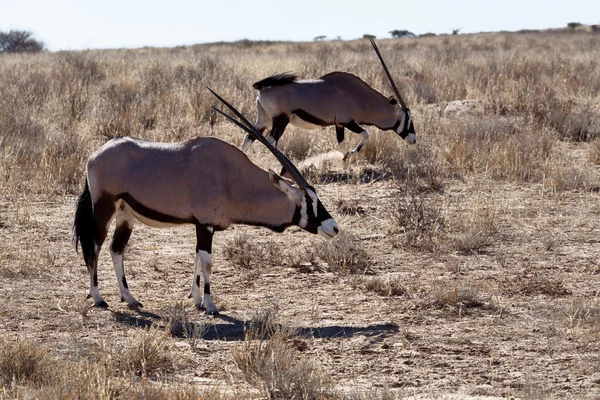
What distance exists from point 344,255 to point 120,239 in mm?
2152

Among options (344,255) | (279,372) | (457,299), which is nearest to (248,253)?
(344,255)

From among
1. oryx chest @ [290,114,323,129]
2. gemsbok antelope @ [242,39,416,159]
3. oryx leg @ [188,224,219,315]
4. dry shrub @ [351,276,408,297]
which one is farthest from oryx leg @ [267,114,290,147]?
oryx leg @ [188,224,219,315]

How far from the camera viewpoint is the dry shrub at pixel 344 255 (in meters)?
8.46

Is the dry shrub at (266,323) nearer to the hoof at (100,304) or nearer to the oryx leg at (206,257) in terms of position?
the oryx leg at (206,257)

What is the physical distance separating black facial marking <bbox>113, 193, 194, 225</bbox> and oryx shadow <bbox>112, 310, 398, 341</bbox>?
0.75 metres

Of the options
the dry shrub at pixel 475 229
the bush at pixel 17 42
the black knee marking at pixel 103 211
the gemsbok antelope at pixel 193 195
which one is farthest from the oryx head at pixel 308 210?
the bush at pixel 17 42

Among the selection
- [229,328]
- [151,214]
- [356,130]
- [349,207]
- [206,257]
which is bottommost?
[229,328]

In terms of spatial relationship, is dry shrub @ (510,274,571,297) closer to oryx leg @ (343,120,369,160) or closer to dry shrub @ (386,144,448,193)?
dry shrub @ (386,144,448,193)

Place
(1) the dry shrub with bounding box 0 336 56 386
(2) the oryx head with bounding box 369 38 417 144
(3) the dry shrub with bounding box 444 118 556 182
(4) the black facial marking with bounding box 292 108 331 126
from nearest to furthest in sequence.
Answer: (1) the dry shrub with bounding box 0 336 56 386 < (3) the dry shrub with bounding box 444 118 556 182 < (4) the black facial marking with bounding box 292 108 331 126 < (2) the oryx head with bounding box 369 38 417 144

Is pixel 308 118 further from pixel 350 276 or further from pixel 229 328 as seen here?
pixel 229 328

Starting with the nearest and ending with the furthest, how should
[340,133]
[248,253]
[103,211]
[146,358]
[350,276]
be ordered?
[146,358] < [103,211] < [350,276] < [248,253] < [340,133]

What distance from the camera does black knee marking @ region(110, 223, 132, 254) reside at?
7.49 m

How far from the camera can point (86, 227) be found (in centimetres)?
738

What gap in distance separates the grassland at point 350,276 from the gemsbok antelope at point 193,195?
1.95 ft
